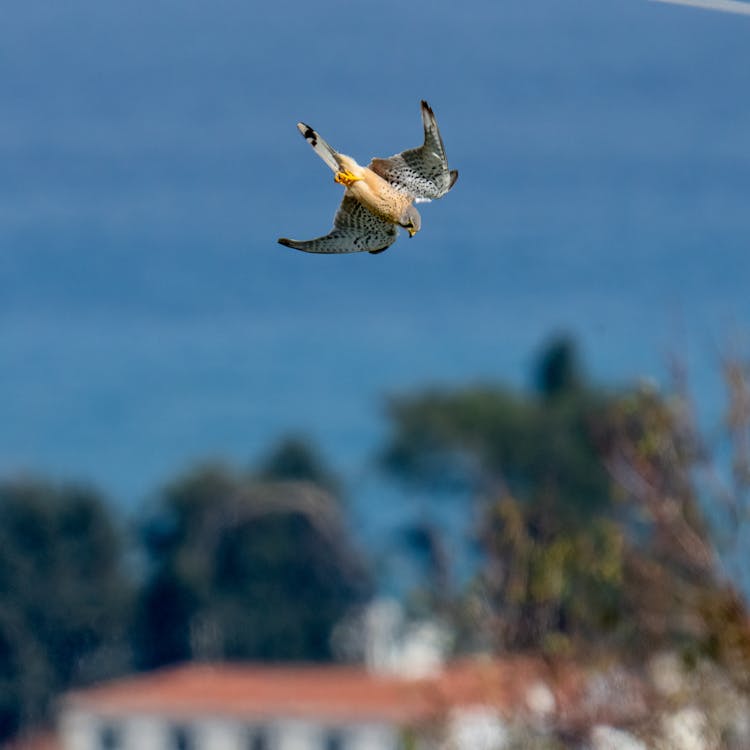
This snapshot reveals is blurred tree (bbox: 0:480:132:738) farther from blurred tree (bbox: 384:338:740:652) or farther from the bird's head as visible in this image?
the bird's head

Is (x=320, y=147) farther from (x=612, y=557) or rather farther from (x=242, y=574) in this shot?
(x=242, y=574)

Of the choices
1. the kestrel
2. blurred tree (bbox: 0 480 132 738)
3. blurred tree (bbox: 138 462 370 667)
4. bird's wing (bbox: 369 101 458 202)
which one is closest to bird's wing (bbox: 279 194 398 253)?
the kestrel

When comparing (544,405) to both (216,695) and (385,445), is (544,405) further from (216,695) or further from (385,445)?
(216,695)

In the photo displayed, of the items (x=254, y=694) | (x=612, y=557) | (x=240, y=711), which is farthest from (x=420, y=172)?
(x=254, y=694)

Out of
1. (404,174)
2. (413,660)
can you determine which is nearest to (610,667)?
(404,174)

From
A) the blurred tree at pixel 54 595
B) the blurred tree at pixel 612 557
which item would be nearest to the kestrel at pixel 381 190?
the blurred tree at pixel 612 557
